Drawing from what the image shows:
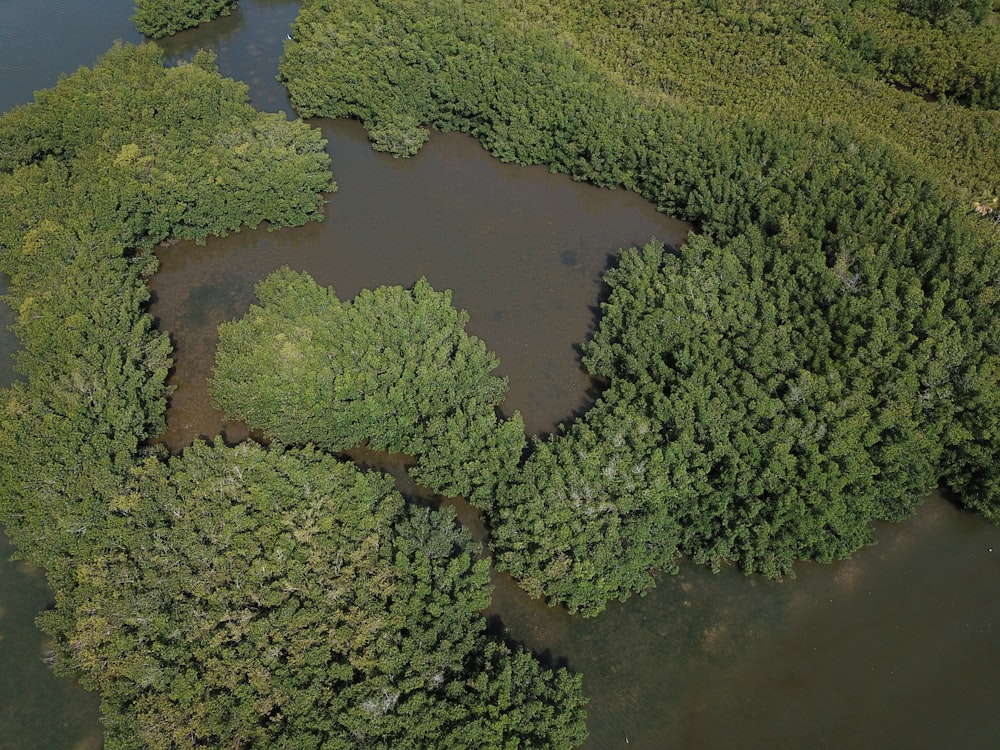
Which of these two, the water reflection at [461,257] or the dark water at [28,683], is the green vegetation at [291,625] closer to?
the dark water at [28,683]

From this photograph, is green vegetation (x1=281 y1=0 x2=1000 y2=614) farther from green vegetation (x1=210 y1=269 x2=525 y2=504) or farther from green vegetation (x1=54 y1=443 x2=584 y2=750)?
green vegetation (x1=54 y1=443 x2=584 y2=750)

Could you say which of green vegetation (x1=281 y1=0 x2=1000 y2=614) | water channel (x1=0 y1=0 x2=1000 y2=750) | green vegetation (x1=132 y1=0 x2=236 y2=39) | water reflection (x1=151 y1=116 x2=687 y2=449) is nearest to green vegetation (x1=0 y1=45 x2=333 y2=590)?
water reflection (x1=151 y1=116 x2=687 y2=449)

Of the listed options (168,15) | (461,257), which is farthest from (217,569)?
(168,15)

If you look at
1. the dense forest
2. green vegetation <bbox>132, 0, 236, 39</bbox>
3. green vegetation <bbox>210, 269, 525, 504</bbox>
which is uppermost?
green vegetation <bbox>132, 0, 236, 39</bbox>

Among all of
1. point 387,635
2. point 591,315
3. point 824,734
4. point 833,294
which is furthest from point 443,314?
point 824,734

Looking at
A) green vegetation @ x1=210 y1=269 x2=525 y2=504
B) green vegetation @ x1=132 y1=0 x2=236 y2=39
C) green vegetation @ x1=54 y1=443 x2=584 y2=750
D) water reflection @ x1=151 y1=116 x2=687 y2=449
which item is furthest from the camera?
green vegetation @ x1=132 y1=0 x2=236 y2=39

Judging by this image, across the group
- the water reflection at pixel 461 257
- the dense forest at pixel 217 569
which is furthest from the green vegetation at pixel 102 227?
the water reflection at pixel 461 257

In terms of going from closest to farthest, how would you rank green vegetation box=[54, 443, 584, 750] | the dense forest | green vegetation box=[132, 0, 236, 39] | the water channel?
green vegetation box=[54, 443, 584, 750]
the dense forest
the water channel
green vegetation box=[132, 0, 236, 39]
